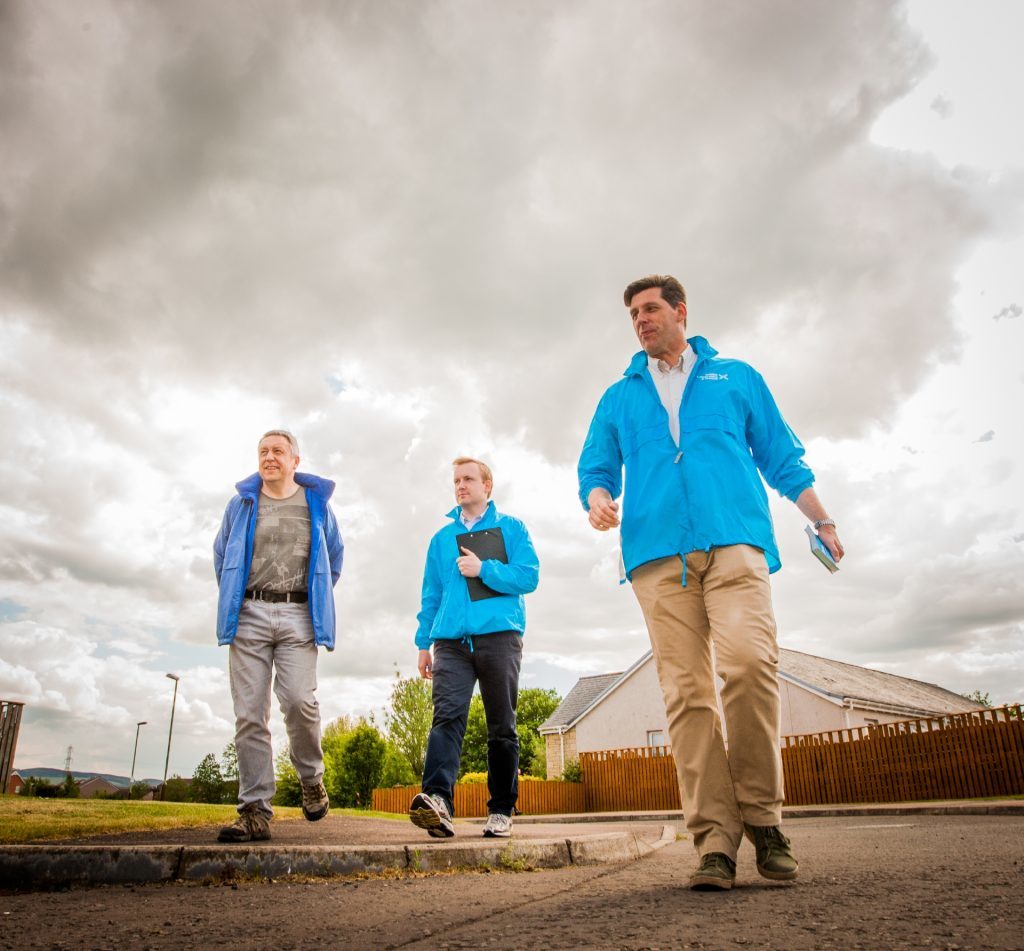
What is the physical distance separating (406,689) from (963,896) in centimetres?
3092

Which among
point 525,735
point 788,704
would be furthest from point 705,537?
point 525,735

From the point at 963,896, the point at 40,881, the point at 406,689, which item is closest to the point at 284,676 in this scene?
the point at 40,881

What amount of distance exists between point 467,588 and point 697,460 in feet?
6.83

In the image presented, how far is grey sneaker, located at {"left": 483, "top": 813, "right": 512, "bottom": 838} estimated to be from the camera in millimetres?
4539

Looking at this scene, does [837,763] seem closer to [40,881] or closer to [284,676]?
[284,676]

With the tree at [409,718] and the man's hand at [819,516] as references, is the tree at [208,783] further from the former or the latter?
the man's hand at [819,516]

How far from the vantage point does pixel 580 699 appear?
124 ft

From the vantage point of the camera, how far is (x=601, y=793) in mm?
24953

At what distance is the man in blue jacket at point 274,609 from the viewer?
4.64m

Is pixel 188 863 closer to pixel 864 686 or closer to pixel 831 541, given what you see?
pixel 831 541

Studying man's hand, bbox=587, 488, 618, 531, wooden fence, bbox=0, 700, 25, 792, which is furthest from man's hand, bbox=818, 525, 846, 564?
wooden fence, bbox=0, 700, 25, 792

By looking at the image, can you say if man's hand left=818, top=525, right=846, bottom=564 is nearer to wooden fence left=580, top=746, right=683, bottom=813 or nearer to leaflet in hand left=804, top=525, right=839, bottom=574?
leaflet in hand left=804, top=525, right=839, bottom=574

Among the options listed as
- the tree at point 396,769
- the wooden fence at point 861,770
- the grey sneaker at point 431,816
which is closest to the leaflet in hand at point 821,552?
the grey sneaker at point 431,816

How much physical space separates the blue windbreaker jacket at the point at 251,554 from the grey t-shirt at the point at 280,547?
0.05 m
